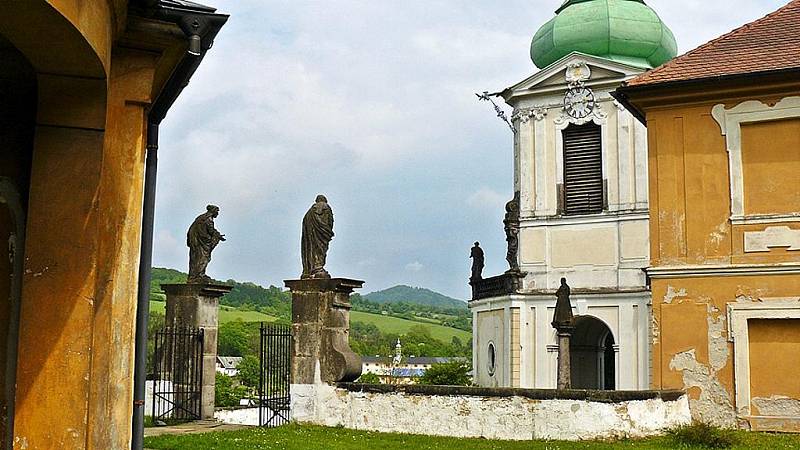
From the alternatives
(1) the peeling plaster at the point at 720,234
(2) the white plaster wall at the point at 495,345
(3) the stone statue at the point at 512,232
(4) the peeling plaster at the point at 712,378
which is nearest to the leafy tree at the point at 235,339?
(2) the white plaster wall at the point at 495,345

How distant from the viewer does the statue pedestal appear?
15.9 m

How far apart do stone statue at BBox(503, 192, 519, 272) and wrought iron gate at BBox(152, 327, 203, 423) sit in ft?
51.8

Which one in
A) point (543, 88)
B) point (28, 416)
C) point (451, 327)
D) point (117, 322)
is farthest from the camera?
point (451, 327)

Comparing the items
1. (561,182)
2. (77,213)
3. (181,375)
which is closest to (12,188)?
(77,213)

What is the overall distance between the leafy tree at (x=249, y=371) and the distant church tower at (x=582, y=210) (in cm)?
1746

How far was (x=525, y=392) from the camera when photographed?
47.9ft

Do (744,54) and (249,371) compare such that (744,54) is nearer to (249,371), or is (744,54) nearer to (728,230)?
(728,230)

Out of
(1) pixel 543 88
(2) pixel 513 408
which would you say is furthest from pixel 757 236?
(1) pixel 543 88

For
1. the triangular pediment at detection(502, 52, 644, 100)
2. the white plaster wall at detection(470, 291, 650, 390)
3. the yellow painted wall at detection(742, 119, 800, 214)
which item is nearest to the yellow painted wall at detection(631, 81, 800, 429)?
the yellow painted wall at detection(742, 119, 800, 214)

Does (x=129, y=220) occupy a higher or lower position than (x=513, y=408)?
higher

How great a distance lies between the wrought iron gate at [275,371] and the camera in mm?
16406

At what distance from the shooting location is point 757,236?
1572 cm

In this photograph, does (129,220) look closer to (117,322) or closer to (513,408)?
(117,322)

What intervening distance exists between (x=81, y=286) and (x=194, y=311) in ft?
36.2
